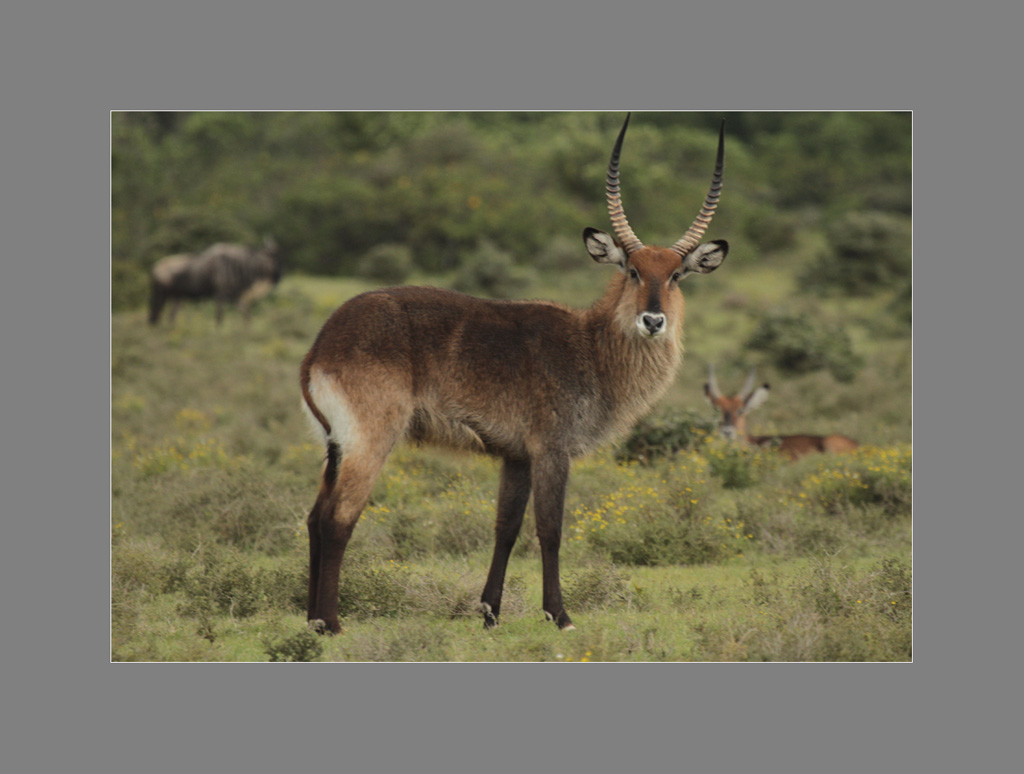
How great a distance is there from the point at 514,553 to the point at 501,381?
2684 mm

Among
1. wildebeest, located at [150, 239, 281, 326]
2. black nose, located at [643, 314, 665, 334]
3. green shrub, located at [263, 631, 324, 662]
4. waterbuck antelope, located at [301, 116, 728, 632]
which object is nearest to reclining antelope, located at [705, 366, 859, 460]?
waterbuck antelope, located at [301, 116, 728, 632]

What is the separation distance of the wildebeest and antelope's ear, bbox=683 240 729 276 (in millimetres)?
18460

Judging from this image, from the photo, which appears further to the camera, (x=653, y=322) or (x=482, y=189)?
(x=482, y=189)

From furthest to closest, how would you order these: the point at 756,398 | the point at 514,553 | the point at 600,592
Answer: the point at 756,398, the point at 514,553, the point at 600,592

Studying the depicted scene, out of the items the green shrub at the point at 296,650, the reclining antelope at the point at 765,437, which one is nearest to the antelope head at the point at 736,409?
the reclining antelope at the point at 765,437

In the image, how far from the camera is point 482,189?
33.7 m

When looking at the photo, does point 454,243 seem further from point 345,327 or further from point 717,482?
point 345,327

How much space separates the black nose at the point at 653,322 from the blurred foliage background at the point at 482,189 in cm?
1913

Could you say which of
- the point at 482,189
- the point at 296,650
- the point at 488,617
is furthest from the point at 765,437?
the point at 482,189

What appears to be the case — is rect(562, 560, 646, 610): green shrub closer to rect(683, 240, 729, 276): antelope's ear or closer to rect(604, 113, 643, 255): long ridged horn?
rect(683, 240, 729, 276): antelope's ear

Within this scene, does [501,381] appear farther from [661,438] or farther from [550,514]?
[661,438]

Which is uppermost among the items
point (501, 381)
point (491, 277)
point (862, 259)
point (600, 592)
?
point (862, 259)

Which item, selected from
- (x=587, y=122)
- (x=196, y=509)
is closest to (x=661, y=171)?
(x=587, y=122)

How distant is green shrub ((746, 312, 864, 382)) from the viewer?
20.5 metres
